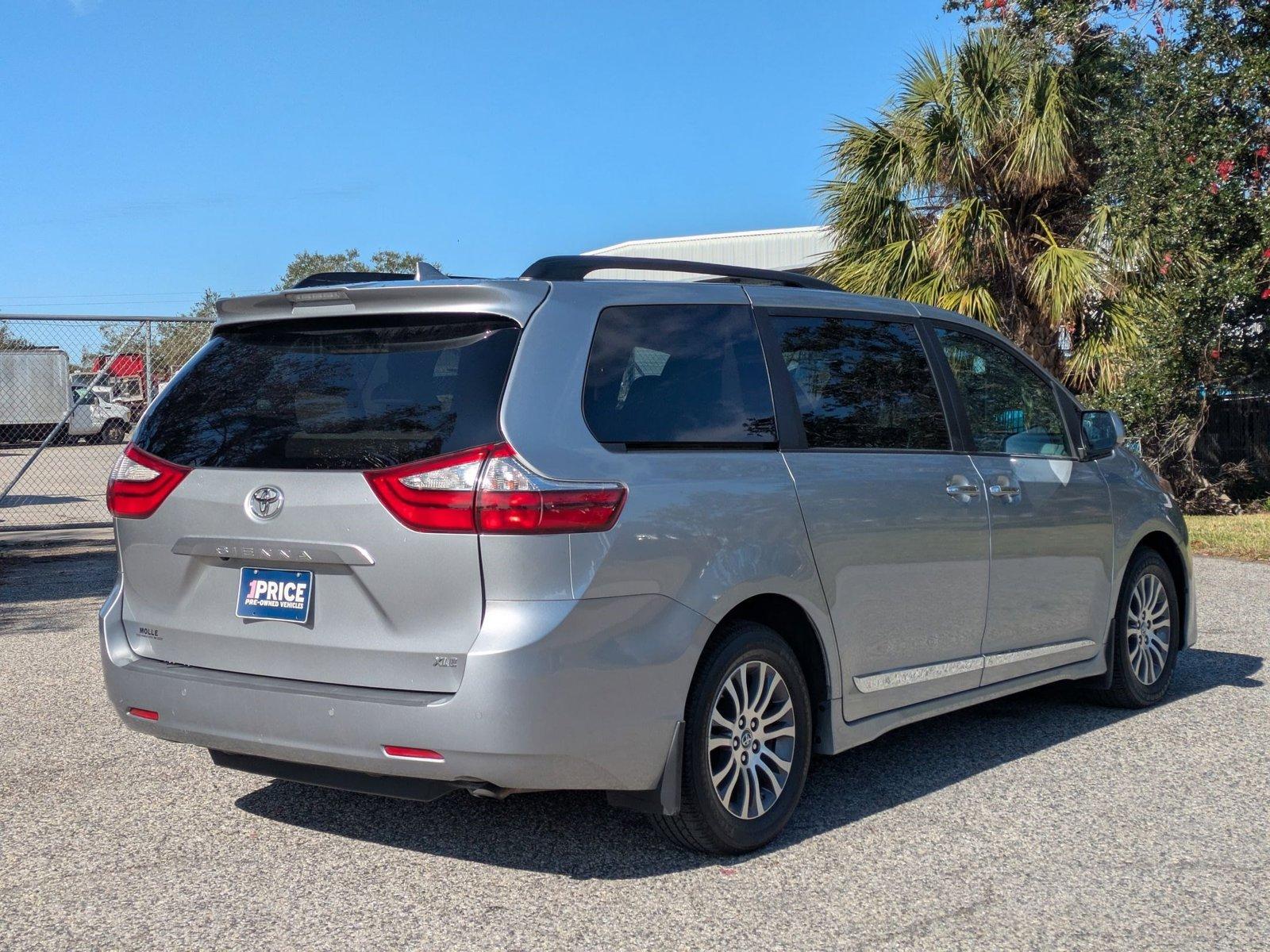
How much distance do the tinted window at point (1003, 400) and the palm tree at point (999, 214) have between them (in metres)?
9.63

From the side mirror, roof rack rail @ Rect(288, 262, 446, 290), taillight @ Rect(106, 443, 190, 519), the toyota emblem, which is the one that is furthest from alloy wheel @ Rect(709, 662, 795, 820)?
the side mirror

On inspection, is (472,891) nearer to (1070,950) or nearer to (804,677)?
(804,677)

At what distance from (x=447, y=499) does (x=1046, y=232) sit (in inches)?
548

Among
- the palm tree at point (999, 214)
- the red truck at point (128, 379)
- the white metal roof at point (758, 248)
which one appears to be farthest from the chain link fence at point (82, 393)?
the white metal roof at point (758, 248)

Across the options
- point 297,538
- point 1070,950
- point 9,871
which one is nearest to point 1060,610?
point 1070,950

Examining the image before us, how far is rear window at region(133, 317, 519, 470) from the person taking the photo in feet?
12.6

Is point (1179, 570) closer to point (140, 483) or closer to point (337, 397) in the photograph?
point (337, 397)

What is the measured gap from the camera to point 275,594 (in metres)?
3.96

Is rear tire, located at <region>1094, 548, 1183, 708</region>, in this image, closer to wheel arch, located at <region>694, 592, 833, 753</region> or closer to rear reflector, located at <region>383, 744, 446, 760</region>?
wheel arch, located at <region>694, 592, 833, 753</region>

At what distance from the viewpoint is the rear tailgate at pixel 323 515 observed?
12.3 ft

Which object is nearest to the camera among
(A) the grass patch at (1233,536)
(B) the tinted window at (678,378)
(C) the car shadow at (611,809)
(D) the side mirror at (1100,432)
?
(B) the tinted window at (678,378)

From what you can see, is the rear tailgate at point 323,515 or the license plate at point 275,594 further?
the license plate at point 275,594

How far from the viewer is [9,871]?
164 inches

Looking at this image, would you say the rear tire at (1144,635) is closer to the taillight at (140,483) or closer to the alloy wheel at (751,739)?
the alloy wheel at (751,739)
